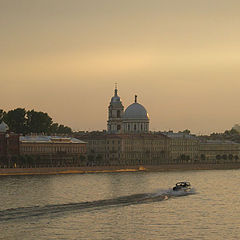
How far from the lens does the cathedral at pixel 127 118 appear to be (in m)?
144

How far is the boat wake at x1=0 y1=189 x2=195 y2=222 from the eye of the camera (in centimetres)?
4550

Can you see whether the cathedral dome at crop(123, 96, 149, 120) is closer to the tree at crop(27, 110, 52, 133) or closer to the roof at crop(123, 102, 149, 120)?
the roof at crop(123, 102, 149, 120)

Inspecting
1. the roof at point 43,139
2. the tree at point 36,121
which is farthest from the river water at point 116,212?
the tree at point 36,121

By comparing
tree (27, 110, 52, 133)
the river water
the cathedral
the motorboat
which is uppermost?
the cathedral

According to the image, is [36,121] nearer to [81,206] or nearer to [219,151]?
[219,151]

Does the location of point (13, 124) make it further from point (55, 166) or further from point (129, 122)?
point (129, 122)

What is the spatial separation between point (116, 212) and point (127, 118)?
99.0 meters

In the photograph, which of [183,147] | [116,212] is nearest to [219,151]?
[183,147]

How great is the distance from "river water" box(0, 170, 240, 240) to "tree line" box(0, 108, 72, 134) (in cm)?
5107

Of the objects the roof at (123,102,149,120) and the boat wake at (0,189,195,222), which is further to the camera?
the roof at (123,102,149,120)

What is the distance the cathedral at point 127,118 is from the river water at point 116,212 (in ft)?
245

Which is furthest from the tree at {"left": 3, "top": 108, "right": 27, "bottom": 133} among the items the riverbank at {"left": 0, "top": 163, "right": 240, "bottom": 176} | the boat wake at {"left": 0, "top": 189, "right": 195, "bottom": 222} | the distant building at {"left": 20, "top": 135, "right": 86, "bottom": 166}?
the boat wake at {"left": 0, "top": 189, "right": 195, "bottom": 222}

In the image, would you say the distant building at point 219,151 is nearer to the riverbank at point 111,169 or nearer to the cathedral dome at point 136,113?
the cathedral dome at point 136,113

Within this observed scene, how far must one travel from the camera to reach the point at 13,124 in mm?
120188
